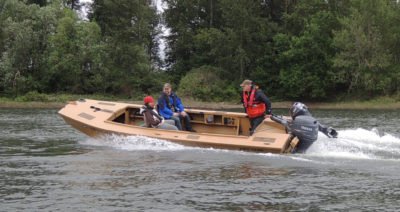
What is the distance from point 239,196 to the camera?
7766 mm

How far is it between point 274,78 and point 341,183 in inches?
1376

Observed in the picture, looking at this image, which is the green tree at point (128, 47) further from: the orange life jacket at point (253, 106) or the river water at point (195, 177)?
the orange life jacket at point (253, 106)

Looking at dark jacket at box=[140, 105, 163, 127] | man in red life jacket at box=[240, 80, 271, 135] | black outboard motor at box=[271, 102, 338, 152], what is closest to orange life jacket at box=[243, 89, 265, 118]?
man in red life jacket at box=[240, 80, 271, 135]

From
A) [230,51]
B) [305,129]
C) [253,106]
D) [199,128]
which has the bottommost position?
[199,128]

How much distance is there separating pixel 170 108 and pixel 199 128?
4.48 feet

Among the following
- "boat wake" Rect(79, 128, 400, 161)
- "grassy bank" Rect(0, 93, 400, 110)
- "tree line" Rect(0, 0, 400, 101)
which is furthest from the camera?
"tree line" Rect(0, 0, 400, 101)

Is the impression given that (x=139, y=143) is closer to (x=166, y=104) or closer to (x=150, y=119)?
(x=150, y=119)

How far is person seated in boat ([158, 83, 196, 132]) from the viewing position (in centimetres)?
1300

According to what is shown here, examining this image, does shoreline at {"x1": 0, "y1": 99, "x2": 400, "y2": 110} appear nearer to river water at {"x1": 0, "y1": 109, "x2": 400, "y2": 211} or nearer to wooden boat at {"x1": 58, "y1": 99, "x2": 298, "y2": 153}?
wooden boat at {"x1": 58, "y1": 99, "x2": 298, "y2": 153}

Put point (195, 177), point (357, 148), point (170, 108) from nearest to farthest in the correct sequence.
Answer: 1. point (195, 177)
2. point (357, 148)
3. point (170, 108)

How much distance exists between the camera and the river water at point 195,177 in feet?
24.2

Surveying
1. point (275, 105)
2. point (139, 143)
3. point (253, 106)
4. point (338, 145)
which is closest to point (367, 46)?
point (275, 105)

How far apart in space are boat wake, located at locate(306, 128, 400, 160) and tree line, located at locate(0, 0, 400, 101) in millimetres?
26117

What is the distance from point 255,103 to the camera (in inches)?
484
